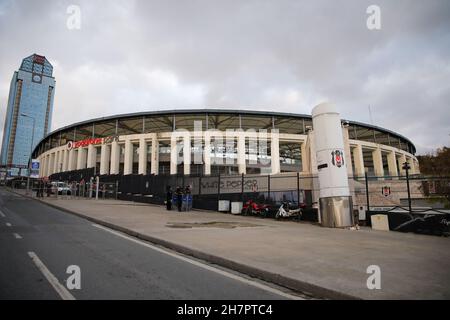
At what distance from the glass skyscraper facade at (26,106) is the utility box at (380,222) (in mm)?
111411

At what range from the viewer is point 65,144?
55.8m

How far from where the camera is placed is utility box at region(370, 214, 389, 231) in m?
12.3

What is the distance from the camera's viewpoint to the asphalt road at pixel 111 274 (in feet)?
13.4

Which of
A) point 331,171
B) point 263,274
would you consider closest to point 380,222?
point 331,171

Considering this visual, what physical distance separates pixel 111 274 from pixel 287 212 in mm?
12332

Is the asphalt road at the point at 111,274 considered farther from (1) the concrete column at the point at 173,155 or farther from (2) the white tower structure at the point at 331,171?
(1) the concrete column at the point at 173,155

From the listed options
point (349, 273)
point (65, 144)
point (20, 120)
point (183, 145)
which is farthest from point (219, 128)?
point (20, 120)

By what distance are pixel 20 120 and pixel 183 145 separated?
4377 inches

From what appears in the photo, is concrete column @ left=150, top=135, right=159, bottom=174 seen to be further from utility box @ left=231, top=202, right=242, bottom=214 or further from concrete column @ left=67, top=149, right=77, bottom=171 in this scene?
utility box @ left=231, top=202, right=242, bottom=214

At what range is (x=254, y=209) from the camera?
18.3 metres

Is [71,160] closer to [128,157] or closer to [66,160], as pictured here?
[66,160]

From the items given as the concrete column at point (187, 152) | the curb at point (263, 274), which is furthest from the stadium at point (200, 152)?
the curb at point (263, 274)
